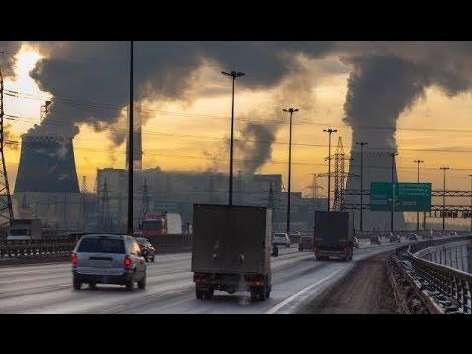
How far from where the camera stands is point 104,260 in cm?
3228

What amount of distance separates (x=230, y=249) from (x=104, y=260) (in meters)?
4.31

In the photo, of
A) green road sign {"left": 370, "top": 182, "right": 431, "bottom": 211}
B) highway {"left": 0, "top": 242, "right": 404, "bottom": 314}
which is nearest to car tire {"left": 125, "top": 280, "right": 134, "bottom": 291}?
highway {"left": 0, "top": 242, "right": 404, "bottom": 314}

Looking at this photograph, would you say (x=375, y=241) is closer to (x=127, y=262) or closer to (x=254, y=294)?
(x=127, y=262)

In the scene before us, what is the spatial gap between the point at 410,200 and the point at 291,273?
94236mm

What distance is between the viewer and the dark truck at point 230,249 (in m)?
31.1

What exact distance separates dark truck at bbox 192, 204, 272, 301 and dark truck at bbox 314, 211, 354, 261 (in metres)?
40.9

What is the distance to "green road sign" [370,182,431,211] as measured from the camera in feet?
464

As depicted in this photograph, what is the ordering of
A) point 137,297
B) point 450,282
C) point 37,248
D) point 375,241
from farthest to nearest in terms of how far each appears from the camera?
1. point 375,241
2. point 37,248
3. point 137,297
4. point 450,282

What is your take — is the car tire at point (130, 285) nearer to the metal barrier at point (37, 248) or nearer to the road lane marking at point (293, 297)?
the road lane marking at point (293, 297)

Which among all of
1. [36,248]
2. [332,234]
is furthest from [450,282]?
[332,234]

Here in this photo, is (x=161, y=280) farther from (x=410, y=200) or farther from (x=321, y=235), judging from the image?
(x=410, y=200)

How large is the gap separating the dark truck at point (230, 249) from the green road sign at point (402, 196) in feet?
365
